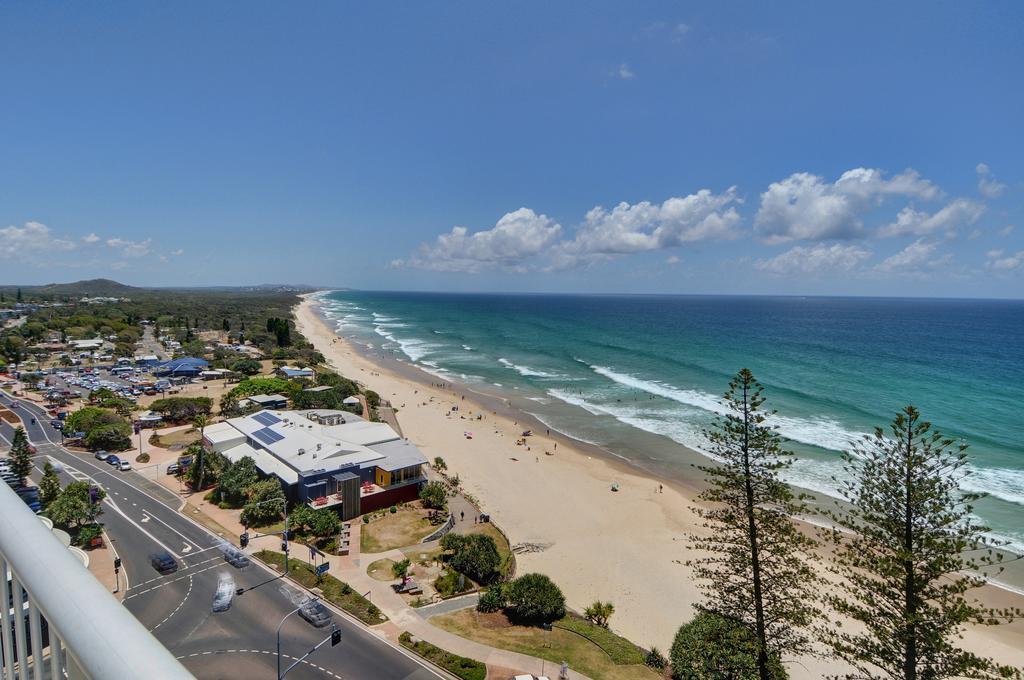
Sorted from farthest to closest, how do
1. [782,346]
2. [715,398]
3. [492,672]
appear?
[782,346], [715,398], [492,672]

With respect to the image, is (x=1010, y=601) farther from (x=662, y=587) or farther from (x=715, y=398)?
(x=715, y=398)

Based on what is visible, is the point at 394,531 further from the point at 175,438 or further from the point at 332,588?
the point at 175,438

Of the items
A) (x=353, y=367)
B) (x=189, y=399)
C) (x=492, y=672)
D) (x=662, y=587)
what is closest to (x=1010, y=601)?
(x=662, y=587)

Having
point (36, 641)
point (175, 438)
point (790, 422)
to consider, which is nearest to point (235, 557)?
point (175, 438)

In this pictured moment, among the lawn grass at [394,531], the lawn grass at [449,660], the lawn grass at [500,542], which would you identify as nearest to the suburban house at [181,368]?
the lawn grass at [394,531]

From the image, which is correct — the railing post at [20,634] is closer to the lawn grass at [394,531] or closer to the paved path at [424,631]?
the paved path at [424,631]

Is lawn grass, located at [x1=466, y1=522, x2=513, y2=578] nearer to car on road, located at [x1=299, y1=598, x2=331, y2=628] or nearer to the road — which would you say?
the road
